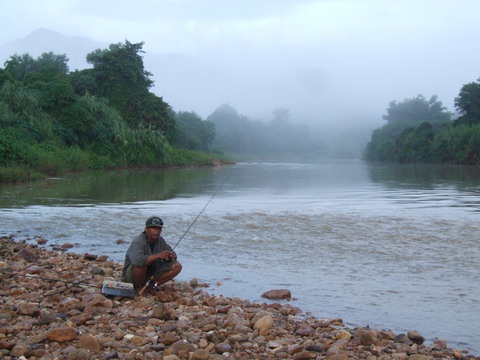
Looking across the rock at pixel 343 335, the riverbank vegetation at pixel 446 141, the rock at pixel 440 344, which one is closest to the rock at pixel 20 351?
the rock at pixel 343 335

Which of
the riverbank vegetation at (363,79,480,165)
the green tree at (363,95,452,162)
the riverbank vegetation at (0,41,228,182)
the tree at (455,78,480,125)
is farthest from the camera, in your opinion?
the green tree at (363,95,452,162)

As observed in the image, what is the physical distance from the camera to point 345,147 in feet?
549

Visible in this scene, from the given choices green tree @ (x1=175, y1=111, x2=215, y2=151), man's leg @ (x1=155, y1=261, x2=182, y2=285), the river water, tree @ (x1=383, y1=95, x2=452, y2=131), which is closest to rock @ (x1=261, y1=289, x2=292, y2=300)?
the river water

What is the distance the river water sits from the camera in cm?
631

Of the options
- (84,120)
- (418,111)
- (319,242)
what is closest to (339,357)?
(319,242)

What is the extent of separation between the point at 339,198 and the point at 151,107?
113 feet

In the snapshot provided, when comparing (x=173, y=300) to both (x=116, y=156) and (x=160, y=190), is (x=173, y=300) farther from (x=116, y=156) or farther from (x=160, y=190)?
(x=116, y=156)

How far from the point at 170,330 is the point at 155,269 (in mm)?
1575

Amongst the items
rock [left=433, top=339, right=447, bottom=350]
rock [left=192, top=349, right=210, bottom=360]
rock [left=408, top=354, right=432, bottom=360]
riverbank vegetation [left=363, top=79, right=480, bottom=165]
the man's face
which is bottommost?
rock [left=433, top=339, right=447, bottom=350]

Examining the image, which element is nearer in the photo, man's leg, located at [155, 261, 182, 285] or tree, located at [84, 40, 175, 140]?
man's leg, located at [155, 261, 182, 285]

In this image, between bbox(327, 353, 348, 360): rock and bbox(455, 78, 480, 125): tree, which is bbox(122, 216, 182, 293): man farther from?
Answer: bbox(455, 78, 480, 125): tree

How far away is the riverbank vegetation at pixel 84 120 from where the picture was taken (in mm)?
28641

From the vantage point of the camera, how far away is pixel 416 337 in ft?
16.7

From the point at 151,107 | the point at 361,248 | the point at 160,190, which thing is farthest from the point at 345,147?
the point at 361,248
